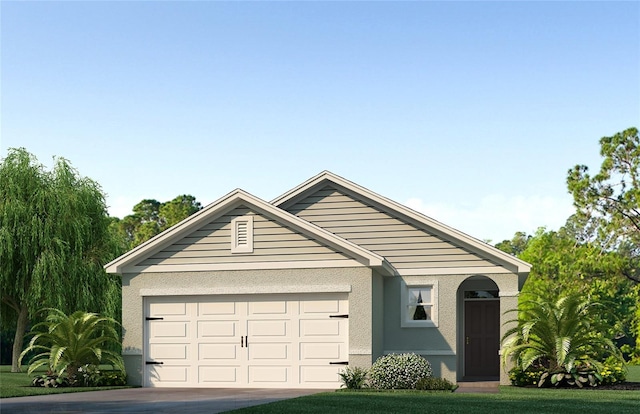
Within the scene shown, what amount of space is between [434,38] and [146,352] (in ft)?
37.2

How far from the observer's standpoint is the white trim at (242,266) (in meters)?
22.7

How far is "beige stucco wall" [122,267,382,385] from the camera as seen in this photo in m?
22.3

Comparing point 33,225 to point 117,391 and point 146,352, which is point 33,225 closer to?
point 146,352

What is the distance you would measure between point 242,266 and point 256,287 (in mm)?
671

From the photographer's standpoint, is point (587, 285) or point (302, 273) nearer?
point (302, 273)

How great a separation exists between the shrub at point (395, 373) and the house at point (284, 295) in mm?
567

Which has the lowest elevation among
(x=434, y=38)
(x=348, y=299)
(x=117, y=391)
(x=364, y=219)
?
(x=117, y=391)

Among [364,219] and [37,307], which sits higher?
[364,219]

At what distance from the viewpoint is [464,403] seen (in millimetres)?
17469

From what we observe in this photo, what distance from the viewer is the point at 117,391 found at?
21.2 metres

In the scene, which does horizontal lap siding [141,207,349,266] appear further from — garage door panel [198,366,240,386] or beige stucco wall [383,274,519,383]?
beige stucco wall [383,274,519,383]

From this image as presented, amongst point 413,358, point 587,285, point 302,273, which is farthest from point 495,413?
point 587,285

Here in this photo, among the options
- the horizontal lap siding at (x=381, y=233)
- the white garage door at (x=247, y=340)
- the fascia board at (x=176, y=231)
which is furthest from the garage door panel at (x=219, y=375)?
the horizontal lap siding at (x=381, y=233)

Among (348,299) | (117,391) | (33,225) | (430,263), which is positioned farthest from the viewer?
(33,225)
